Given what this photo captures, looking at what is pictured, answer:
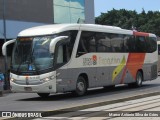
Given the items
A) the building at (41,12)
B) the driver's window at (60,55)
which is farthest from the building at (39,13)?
the driver's window at (60,55)

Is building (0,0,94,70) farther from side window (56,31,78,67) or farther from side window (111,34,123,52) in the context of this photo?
side window (56,31,78,67)

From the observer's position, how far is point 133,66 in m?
24.9

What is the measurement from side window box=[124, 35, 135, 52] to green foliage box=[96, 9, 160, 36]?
269 ft

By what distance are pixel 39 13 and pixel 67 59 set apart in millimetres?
19820

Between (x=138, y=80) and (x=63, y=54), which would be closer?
(x=63, y=54)

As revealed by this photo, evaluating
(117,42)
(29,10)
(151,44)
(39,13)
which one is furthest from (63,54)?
(39,13)

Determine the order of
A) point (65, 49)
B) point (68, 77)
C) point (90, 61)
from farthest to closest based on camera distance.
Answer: point (90, 61) < point (68, 77) < point (65, 49)

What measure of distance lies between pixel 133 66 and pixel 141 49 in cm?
160

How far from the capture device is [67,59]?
18906 mm

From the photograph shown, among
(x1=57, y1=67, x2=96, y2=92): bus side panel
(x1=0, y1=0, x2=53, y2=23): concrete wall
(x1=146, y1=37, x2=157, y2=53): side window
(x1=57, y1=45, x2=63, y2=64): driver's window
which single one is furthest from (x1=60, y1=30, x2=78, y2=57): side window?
(x1=0, y1=0, x2=53, y2=23): concrete wall

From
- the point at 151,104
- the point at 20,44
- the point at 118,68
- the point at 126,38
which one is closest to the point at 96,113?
the point at 151,104

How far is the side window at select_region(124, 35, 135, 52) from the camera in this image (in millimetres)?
24297

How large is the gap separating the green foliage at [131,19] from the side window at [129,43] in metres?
81.9

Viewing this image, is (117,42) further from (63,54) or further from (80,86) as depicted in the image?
(63,54)
